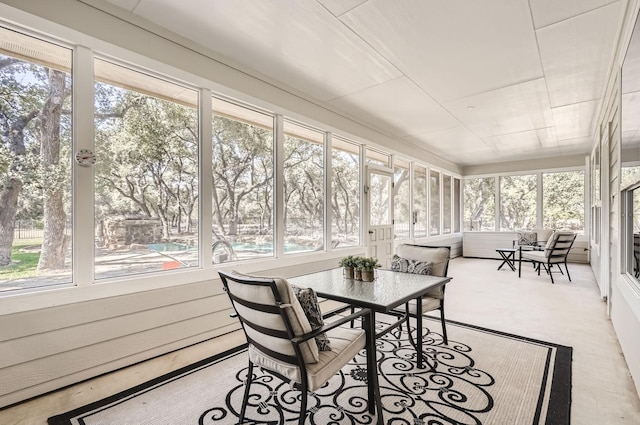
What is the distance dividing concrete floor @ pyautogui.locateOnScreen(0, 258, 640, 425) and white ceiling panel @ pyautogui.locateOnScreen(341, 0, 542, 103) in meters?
2.70

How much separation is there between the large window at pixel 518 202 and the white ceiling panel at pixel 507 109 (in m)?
3.44

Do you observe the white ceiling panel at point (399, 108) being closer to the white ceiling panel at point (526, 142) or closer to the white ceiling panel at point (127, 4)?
the white ceiling panel at point (526, 142)

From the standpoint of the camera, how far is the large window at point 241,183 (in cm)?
321

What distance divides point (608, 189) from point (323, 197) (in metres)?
3.39

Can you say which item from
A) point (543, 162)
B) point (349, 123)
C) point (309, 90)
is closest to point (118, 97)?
point (309, 90)

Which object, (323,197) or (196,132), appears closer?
(196,132)

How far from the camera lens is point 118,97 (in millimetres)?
2545

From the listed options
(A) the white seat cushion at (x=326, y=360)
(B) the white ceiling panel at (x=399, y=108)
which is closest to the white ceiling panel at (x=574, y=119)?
(B) the white ceiling panel at (x=399, y=108)

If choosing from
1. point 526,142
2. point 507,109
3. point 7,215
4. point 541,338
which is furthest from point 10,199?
point 526,142

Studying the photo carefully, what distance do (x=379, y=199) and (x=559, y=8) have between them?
3.56 m

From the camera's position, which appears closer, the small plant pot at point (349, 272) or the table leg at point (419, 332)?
the table leg at point (419, 332)

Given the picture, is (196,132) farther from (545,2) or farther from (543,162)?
(543,162)

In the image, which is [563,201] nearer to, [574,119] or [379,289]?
[574,119]

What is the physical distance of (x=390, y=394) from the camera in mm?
2088
